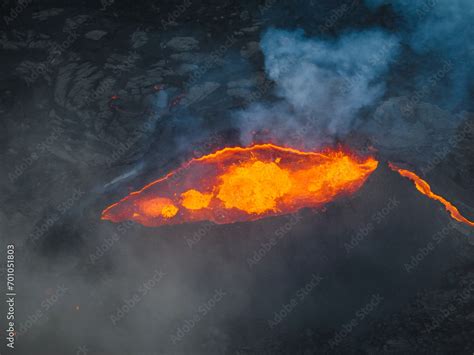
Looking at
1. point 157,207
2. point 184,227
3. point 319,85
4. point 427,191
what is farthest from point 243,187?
point 427,191

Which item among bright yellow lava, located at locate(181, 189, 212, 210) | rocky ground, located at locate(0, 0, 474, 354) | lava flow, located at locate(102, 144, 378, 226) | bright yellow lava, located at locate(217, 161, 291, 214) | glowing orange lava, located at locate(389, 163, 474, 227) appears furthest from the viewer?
bright yellow lava, located at locate(181, 189, 212, 210)

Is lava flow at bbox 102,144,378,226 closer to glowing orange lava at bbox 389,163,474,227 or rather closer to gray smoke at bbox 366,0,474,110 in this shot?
glowing orange lava at bbox 389,163,474,227

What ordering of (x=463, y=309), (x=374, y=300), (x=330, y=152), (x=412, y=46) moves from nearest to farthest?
(x=463, y=309), (x=374, y=300), (x=330, y=152), (x=412, y=46)

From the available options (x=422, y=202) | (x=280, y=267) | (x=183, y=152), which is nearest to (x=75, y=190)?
(x=183, y=152)

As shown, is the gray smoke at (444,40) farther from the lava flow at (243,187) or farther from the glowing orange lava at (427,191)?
the lava flow at (243,187)

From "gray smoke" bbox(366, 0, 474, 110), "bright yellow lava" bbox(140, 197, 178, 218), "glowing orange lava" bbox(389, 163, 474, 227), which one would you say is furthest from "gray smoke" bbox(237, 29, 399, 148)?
"bright yellow lava" bbox(140, 197, 178, 218)

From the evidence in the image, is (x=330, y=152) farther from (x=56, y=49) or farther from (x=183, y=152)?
(x=56, y=49)

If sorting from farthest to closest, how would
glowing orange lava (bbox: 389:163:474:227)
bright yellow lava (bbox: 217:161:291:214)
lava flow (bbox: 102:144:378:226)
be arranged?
bright yellow lava (bbox: 217:161:291:214)
lava flow (bbox: 102:144:378:226)
glowing orange lava (bbox: 389:163:474:227)
